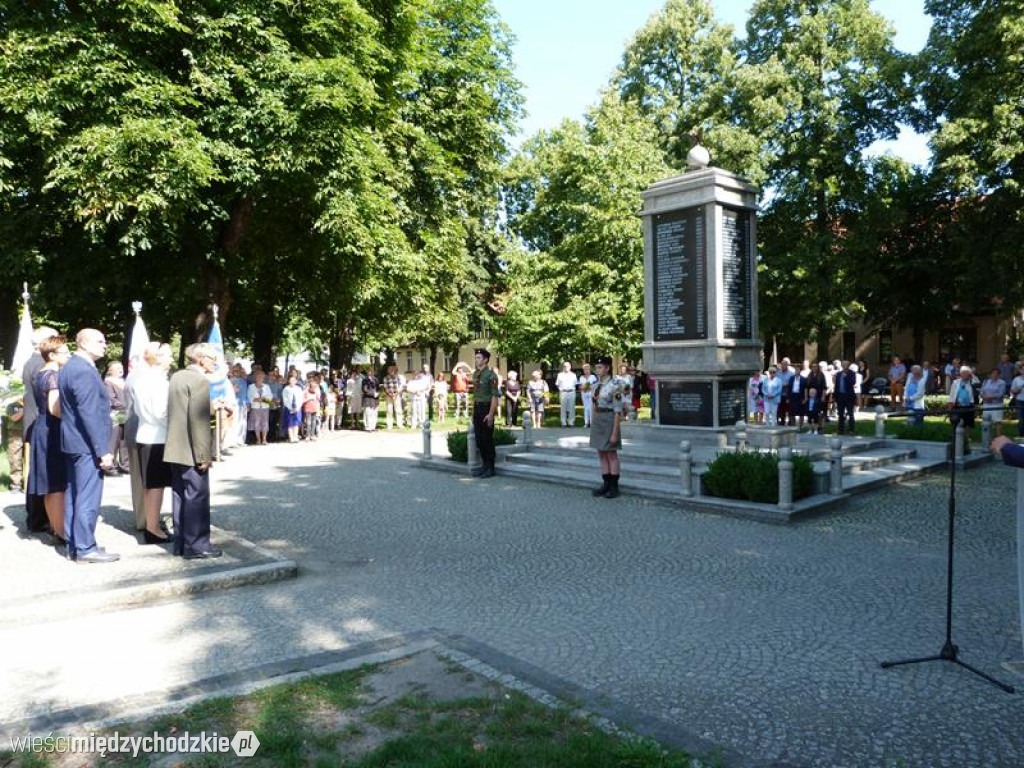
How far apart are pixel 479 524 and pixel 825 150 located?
2991 centimetres

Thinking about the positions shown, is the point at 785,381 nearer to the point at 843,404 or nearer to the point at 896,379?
the point at 843,404

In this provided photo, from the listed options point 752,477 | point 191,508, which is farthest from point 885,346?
point 191,508

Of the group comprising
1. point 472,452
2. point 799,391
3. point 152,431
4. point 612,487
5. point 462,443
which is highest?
point 799,391

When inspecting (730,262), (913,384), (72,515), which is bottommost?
(72,515)

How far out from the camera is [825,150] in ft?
110

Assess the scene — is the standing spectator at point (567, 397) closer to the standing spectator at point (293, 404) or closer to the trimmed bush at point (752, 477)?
the standing spectator at point (293, 404)

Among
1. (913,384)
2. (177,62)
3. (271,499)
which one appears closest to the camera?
(271,499)

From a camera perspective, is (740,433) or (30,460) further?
(740,433)

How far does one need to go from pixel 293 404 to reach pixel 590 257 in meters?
→ 14.2

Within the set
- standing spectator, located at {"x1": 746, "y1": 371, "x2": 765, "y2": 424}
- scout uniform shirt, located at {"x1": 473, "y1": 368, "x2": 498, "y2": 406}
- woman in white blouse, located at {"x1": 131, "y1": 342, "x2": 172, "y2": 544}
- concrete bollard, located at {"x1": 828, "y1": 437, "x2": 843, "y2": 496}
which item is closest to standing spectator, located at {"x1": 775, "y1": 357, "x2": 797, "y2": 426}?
standing spectator, located at {"x1": 746, "y1": 371, "x2": 765, "y2": 424}

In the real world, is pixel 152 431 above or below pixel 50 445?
above

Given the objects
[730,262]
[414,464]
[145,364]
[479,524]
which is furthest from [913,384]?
[145,364]

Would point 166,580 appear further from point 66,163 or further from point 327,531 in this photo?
point 66,163

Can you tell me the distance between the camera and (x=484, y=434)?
44.9ft
